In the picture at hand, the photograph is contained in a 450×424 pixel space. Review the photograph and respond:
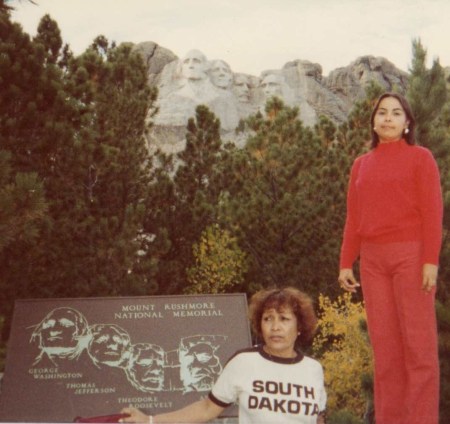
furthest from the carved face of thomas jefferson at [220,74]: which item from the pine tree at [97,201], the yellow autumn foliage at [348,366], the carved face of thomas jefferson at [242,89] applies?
the yellow autumn foliage at [348,366]

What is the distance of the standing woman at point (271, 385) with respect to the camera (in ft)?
7.46

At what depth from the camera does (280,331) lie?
7.70ft

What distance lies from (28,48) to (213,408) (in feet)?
10.1

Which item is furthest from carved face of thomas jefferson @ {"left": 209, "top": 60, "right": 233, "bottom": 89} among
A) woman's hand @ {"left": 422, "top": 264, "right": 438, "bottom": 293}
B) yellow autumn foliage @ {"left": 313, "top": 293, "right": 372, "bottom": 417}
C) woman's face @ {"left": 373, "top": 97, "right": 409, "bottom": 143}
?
woman's hand @ {"left": 422, "top": 264, "right": 438, "bottom": 293}

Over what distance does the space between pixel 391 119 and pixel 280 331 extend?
120cm

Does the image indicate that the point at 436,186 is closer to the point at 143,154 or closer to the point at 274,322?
the point at 274,322

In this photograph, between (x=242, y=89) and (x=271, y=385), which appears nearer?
(x=271, y=385)

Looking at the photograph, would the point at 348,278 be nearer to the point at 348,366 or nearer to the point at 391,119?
the point at 391,119

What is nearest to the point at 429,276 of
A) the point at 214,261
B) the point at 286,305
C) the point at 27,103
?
the point at 286,305

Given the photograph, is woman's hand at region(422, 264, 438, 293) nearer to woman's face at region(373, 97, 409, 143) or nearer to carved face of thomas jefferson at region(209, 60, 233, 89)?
woman's face at region(373, 97, 409, 143)

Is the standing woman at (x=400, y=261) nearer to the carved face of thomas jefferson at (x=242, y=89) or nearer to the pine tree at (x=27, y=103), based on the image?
the pine tree at (x=27, y=103)

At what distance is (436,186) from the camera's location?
2.81 metres

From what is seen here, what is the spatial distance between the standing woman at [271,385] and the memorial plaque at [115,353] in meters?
1.10

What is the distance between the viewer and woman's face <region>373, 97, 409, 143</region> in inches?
115
